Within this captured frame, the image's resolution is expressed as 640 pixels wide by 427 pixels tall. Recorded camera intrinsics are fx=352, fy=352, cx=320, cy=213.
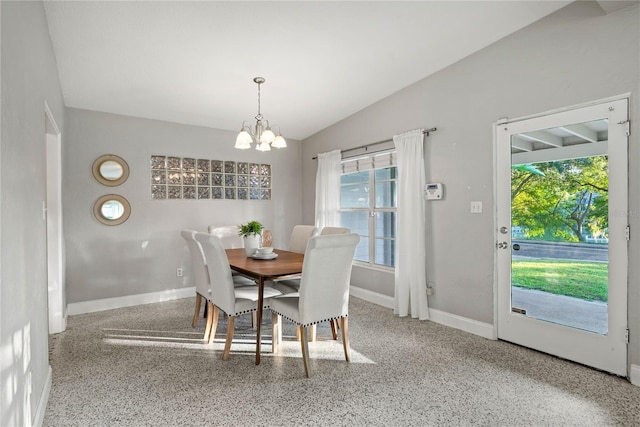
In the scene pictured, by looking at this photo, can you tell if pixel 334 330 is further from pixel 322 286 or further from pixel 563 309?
pixel 563 309

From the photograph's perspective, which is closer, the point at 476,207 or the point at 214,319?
the point at 214,319

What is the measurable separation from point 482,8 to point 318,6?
1218 millimetres

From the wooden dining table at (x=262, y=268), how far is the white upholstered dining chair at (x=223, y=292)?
15 centimetres

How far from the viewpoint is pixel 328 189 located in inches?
197

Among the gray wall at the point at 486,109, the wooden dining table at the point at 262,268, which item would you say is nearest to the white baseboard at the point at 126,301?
the wooden dining table at the point at 262,268

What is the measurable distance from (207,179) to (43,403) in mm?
3136

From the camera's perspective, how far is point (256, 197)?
5176 mm

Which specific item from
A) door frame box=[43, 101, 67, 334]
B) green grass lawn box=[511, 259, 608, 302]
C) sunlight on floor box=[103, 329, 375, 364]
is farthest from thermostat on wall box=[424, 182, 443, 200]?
door frame box=[43, 101, 67, 334]

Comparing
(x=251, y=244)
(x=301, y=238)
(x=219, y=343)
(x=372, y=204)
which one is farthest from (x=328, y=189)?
(x=219, y=343)

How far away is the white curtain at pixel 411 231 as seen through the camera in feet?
12.1

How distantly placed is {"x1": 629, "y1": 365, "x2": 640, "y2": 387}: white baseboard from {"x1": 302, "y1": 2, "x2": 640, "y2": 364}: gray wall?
0.12 feet

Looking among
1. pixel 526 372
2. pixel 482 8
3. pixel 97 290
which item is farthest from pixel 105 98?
pixel 526 372

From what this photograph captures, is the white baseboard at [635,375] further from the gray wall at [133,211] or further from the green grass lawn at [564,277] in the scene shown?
the gray wall at [133,211]

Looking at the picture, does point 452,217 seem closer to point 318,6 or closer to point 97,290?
point 318,6
